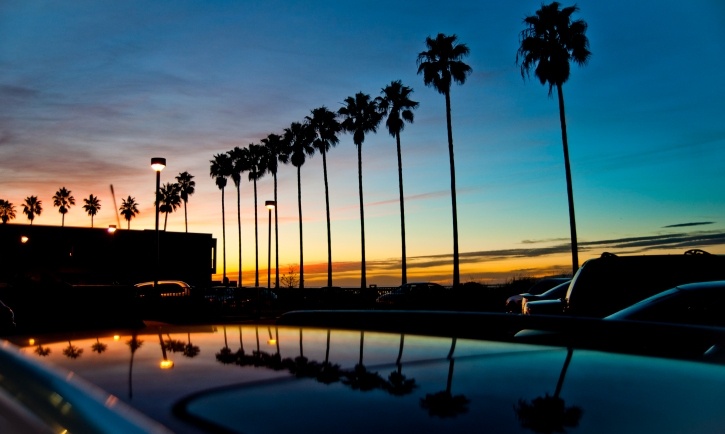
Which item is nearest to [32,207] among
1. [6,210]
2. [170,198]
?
[6,210]

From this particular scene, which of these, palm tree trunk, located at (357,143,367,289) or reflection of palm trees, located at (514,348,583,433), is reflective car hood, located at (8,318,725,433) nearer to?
reflection of palm trees, located at (514,348,583,433)

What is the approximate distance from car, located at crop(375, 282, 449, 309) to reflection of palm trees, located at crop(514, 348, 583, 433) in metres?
28.3

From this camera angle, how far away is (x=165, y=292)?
3769cm

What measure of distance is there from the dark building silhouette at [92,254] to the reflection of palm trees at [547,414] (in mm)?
65302

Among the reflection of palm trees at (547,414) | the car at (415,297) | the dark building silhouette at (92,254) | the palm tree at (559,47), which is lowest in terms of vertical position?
the car at (415,297)

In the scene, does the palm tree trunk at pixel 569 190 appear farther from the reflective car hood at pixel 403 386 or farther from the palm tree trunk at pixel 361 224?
the reflective car hood at pixel 403 386

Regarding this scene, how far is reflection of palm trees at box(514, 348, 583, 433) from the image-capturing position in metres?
1.23

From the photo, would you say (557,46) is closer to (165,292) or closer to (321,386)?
(165,292)

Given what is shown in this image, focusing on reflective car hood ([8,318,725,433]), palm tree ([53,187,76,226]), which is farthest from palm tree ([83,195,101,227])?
reflective car hood ([8,318,725,433])

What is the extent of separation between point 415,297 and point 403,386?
32265 millimetres

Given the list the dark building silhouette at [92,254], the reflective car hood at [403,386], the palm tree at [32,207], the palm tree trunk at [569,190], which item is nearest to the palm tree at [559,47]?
the palm tree trunk at [569,190]

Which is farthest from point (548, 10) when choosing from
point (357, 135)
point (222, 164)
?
point (222, 164)

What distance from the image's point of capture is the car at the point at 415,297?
30.7 metres

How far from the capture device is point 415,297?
3347 cm
